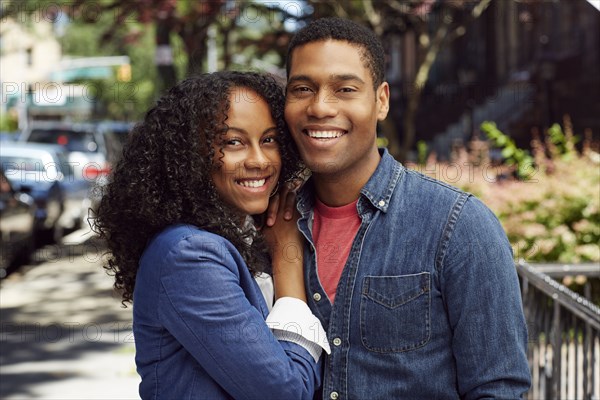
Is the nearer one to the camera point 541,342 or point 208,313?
point 208,313

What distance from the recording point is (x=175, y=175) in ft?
8.10

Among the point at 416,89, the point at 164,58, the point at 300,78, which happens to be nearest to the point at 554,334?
the point at 300,78

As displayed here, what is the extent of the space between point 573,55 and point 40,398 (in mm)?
12839

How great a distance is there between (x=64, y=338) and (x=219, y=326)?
6609 millimetres

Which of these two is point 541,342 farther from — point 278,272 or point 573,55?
point 573,55

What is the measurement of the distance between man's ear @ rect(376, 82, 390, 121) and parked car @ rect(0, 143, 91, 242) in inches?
426

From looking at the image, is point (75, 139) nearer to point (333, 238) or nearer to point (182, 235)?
point (333, 238)

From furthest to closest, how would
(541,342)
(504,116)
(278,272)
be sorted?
(504,116) → (541,342) → (278,272)

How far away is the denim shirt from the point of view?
228 cm

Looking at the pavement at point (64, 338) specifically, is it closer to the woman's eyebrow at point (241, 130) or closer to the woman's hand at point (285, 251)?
the woman's hand at point (285, 251)

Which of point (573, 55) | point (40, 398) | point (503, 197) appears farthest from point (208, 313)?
point (573, 55)

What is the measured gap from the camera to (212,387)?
231cm

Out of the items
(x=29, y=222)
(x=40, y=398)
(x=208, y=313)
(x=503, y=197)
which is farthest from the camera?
(x=29, y=222)

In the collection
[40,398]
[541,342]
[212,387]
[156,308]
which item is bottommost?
[40,398]
